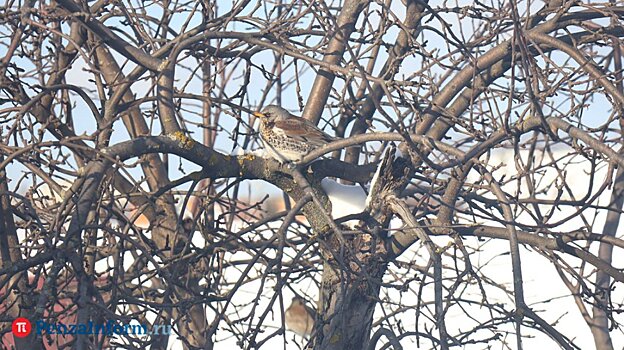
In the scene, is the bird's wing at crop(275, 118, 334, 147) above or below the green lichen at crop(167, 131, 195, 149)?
above

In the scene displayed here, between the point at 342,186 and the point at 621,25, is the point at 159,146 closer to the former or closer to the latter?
the point at 342,186

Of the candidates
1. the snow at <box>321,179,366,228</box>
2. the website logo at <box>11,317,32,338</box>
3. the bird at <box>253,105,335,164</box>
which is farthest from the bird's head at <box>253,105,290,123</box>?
the website logo at <box>11,317,32,338</box>

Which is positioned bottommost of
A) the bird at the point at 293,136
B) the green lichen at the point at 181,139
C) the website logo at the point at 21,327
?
the website logo at the point at 21,327

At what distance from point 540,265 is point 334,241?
6333 millimetres

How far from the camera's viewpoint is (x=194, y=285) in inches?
210

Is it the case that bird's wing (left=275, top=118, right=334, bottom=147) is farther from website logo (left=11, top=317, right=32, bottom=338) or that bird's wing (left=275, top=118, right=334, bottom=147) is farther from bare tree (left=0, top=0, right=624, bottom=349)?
website logo (left=11, top=317, right=32, bottom=338)

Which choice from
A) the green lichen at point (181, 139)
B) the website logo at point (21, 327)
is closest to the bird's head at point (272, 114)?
the green lichen at point (181, 139)

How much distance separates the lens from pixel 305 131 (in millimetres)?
4957

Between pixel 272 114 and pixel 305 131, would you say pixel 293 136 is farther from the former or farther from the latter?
pixel 272 114

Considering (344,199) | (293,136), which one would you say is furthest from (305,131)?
(344,199)

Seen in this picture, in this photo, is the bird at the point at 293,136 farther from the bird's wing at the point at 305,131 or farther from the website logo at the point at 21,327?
the website logo at the point at 21,327

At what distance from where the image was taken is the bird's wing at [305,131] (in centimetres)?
491

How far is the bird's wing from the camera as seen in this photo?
491 cm

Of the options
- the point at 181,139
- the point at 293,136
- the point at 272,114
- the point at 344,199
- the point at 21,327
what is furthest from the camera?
the point at 272,114
